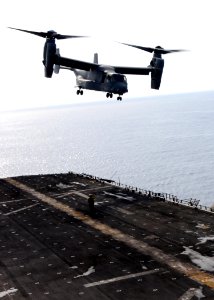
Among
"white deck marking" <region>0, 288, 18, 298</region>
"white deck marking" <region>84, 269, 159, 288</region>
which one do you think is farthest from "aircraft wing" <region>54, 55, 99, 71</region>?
"white deck marking" <region>0, 288, 18, 298</region>

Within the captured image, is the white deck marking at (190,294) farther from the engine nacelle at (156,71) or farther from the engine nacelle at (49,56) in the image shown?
the engine nacelle at (156,71)

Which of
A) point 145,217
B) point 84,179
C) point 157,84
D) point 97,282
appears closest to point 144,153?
point 84,179

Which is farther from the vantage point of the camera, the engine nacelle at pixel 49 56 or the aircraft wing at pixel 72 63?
the aircraft wing at pixel 72 63

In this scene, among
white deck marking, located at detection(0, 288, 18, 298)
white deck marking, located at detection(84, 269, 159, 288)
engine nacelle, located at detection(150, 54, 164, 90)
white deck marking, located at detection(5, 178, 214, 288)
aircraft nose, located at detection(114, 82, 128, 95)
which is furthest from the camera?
engine nacelle, located at detection(150, 54, 164, 90)

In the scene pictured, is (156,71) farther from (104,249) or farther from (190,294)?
(190,294)

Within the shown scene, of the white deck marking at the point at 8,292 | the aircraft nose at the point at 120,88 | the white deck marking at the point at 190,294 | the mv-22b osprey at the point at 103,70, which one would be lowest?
the white deck marking at the point at 8,292

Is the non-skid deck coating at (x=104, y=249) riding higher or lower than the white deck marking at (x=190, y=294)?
lower

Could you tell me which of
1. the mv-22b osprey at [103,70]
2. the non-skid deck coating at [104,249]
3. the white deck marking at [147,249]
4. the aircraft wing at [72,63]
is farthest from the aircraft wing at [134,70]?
the white deck marking at [147,249]

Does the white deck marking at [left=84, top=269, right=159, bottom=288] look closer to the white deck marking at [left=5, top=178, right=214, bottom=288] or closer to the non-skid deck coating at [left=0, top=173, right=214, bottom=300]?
the non-skid deck coating at [left=0, top=173, right=214, bottom=300]

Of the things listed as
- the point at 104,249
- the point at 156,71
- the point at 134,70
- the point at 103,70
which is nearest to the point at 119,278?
the point at 104,249

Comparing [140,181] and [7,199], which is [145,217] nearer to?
[7,199]
